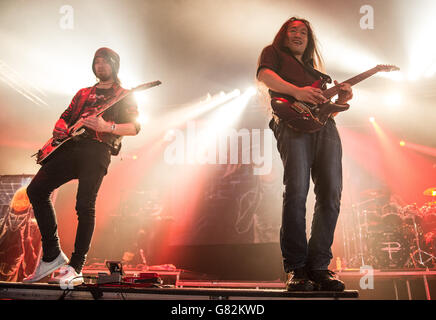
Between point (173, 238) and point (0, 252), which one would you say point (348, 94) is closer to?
point (173, 238)

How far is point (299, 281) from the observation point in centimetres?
181

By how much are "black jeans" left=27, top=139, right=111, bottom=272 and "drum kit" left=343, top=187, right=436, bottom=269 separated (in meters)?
5.14

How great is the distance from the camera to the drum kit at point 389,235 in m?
5.70

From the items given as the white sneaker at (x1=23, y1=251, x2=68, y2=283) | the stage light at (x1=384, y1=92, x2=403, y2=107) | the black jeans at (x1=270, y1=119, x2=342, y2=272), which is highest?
the stage light at (x1=384, y1=92, x2=403, y2=107)

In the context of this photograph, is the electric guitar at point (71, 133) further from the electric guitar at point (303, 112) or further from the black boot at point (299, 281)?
the black boot at point (299, 281)

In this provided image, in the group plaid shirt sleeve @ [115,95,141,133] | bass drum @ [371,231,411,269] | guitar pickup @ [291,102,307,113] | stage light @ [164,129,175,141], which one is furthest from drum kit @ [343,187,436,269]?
plaid shirt sleeve @ [115,95,141,133]

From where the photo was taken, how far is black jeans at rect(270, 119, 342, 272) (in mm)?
1939

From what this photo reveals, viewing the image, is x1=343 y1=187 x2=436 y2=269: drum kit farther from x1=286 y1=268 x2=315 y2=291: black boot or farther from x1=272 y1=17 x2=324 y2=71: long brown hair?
x1=286 y1=268 x2=315 y2=291: black boot

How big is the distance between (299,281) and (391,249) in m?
4.83

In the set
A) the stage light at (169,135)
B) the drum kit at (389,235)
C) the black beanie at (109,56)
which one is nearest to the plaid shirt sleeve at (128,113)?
the black beanie at (109,56)

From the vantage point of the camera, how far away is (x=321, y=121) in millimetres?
2121

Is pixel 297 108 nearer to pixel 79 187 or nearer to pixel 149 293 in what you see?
pixel 149 293

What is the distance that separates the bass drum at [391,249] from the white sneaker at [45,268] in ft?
17.3
